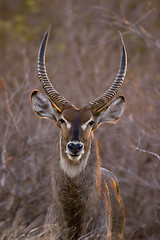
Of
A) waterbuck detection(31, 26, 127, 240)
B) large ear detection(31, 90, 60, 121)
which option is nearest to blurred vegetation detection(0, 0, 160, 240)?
waterbuck detection(31, 26, 127, 240)

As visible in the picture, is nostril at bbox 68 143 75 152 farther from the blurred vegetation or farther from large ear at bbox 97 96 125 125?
the blurred vegetation

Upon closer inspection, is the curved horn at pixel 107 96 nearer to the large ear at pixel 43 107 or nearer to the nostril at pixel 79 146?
the large ear at pixel 43 107

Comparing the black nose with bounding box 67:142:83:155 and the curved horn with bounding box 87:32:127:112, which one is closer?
the black nose with bounding box 67:142:83:155

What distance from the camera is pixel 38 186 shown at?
887 cm

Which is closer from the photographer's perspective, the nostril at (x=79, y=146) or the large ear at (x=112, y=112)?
the nostril at (x=79, y=146)

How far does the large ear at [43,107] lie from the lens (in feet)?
21.2

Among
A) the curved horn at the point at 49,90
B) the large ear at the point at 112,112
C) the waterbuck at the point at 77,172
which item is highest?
the curved horn at the point at 49,90

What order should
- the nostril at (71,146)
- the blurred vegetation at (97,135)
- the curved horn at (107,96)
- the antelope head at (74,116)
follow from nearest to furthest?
1. the nostril at (71,146)
2. the antelope head at (74,116)
3. the curved horn at (107,96)
4. the blurred vegetation at (97,135)

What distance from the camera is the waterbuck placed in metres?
5.94

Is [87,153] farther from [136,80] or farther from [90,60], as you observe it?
[90,60]

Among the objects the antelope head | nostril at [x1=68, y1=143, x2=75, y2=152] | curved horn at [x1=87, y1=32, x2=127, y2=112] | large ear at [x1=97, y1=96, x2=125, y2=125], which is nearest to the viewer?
nostril at [x1=68, y1=143, x2=75, y2=152]

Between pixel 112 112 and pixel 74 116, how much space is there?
31.7 inches

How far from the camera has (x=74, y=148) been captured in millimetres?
5652

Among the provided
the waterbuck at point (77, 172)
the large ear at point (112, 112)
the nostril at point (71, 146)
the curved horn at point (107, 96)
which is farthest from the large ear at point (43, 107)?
the nostril at point (71, 146)
